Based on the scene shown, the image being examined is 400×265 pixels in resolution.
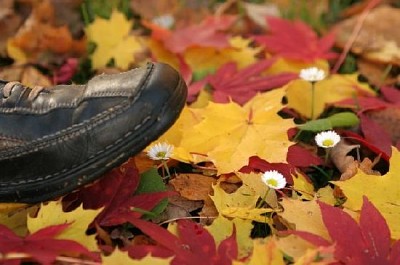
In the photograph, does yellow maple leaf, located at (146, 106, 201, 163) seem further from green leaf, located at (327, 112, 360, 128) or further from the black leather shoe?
green leaf, located at (327, 112, 360, 128)

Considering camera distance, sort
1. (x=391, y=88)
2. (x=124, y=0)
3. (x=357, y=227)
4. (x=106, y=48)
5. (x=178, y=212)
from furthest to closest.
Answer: (x=124, y=0) < (x=106, y=48) < (x=391, y=88) < (x=178, y=212) < (x=357, y=227)

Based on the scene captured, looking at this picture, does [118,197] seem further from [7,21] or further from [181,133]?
[7,21]

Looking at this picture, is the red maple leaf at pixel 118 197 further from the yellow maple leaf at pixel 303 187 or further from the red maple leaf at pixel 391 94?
the red maple leaf at pixel 391 94

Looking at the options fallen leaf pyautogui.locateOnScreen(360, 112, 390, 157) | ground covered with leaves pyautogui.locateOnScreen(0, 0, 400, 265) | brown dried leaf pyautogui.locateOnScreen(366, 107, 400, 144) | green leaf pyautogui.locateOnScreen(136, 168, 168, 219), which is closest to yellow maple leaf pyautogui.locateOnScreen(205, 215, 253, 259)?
ground covered with leaves pyautogui.locateOnScreen(0, 0, 400, 265)

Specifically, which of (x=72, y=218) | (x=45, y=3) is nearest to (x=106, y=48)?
(x=45, y=3)

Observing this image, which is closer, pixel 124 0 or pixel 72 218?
pixel 72 218

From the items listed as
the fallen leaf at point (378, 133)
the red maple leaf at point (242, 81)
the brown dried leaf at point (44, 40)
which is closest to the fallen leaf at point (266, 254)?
the fallen leaf at point (378, 133)

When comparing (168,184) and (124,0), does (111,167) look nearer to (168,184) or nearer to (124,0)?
(168,184)
